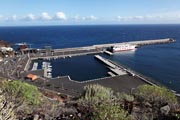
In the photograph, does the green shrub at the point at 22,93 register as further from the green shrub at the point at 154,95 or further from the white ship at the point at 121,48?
the white ship at the point at 121,48

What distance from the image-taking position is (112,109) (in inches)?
803

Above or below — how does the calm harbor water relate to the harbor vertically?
below

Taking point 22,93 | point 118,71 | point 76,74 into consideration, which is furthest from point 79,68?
point 22,93

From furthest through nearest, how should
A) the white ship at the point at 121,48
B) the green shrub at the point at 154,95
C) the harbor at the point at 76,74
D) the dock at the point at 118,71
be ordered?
the white ship at the point at 121,48, the dock at the point at 118,71, the harbor at the point at 76,74, the green shrub at the point at 154,95

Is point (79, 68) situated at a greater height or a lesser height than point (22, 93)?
lesser

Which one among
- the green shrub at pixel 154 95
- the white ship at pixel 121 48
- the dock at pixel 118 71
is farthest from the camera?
the white ship at pixel 121 48

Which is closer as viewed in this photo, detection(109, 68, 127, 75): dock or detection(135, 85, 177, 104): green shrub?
detection(135, 85, 177, 104): green shrub

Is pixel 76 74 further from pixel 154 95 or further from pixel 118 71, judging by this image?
pixel 154 95

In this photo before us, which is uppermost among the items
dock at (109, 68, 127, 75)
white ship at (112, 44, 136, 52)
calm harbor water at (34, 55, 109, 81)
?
white ship at (112, 44, 136, 52)

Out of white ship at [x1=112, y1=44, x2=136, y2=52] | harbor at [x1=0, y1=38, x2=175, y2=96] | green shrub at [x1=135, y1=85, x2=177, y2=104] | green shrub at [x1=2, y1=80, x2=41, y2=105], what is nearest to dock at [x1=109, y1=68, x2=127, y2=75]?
harbor at [x1=0, y1=38, x2=175, y2=96]

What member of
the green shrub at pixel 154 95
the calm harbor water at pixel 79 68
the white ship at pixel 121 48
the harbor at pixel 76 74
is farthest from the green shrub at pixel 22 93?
the white ship at pixel 121 48

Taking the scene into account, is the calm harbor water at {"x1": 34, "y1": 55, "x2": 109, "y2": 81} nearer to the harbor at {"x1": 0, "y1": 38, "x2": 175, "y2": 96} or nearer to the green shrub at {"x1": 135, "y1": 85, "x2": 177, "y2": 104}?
the harbor at {"x1": 0, "y1": 38, "x2": 175, "y2": 96}

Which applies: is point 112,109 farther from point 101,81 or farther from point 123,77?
point 123,77

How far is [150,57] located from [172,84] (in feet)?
145
